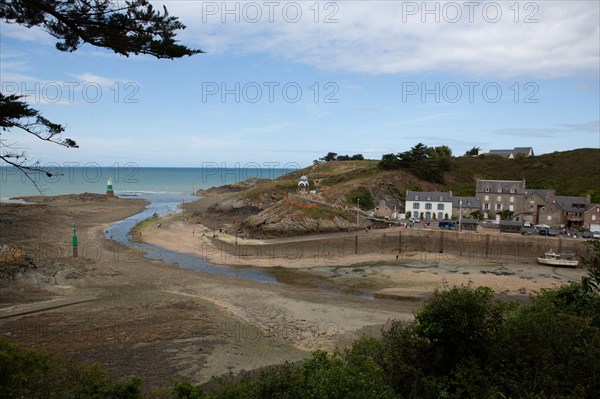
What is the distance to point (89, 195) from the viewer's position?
249 ft

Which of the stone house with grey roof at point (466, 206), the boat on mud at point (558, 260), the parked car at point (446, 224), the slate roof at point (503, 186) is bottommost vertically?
the boat on mud at point (558, 260)

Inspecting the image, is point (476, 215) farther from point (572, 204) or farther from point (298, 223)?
point (298, 223)

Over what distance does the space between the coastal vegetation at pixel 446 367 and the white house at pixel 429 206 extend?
36.4m

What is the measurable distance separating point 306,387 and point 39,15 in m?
10.4

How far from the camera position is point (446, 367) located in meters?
9.80

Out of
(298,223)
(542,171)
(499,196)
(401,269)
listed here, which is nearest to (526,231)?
(499,196)

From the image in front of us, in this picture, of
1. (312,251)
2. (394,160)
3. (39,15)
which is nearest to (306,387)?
(39,15)

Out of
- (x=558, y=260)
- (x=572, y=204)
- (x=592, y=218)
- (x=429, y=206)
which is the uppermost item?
(x=572, y=204)

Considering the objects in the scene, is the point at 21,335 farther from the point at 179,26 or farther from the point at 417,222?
the point at 417,222

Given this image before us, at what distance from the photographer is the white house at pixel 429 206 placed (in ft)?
152

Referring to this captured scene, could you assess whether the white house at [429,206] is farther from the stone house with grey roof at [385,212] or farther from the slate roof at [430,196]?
the stone house with grey roof at [385,212]

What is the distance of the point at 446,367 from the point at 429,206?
39.1 metres

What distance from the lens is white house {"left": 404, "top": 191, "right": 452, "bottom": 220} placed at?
46.4 meters

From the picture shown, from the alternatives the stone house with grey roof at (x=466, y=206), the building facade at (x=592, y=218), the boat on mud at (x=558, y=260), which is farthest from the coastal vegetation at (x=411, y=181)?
the boat on mud at (x=558, y=260)
